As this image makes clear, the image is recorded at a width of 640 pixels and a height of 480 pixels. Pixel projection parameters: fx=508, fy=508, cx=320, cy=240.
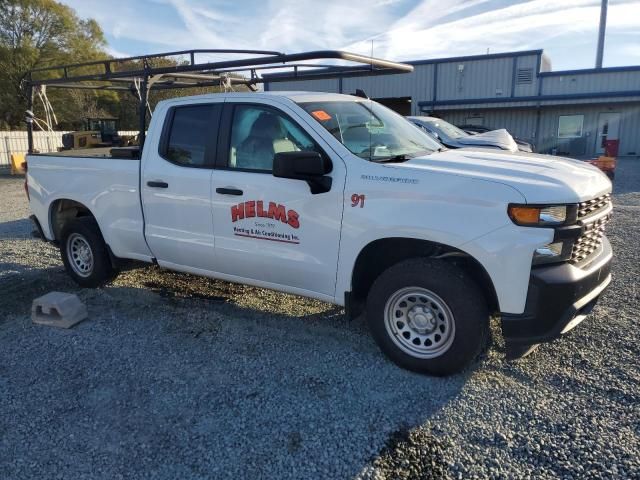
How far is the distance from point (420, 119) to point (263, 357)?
989cm

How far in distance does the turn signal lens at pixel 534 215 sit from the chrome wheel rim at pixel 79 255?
4403mm

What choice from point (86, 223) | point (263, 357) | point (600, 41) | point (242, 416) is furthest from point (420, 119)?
point (600, 41)

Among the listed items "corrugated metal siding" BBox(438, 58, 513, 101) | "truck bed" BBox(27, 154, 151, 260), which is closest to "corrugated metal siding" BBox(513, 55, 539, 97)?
"corrugated metal siding" BBox(438, 58, 513, 101)

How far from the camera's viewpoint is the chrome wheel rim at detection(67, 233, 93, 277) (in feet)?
18.3

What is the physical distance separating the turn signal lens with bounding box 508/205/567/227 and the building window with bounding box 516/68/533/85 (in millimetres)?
26588

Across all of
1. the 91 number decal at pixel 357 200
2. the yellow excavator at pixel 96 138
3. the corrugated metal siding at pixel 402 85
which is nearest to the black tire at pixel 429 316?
the 91 number decal at pixel 357 200

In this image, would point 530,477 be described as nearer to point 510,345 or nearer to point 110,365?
point 510,345

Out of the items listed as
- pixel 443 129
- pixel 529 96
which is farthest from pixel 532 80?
pixel 443 129

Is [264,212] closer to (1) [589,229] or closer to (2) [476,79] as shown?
(1) [589,229]

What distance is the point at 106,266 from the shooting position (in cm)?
550

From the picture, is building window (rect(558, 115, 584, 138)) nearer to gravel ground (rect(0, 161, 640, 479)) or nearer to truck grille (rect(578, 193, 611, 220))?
gravel ground (rect(0, 161, 640, 479))

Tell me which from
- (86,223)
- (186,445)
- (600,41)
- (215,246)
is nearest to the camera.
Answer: (186,445)

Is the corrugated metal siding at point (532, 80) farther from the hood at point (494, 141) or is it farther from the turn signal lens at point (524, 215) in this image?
the turn signal lens at point (524, 215)

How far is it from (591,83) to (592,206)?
→ 26.1 meters
